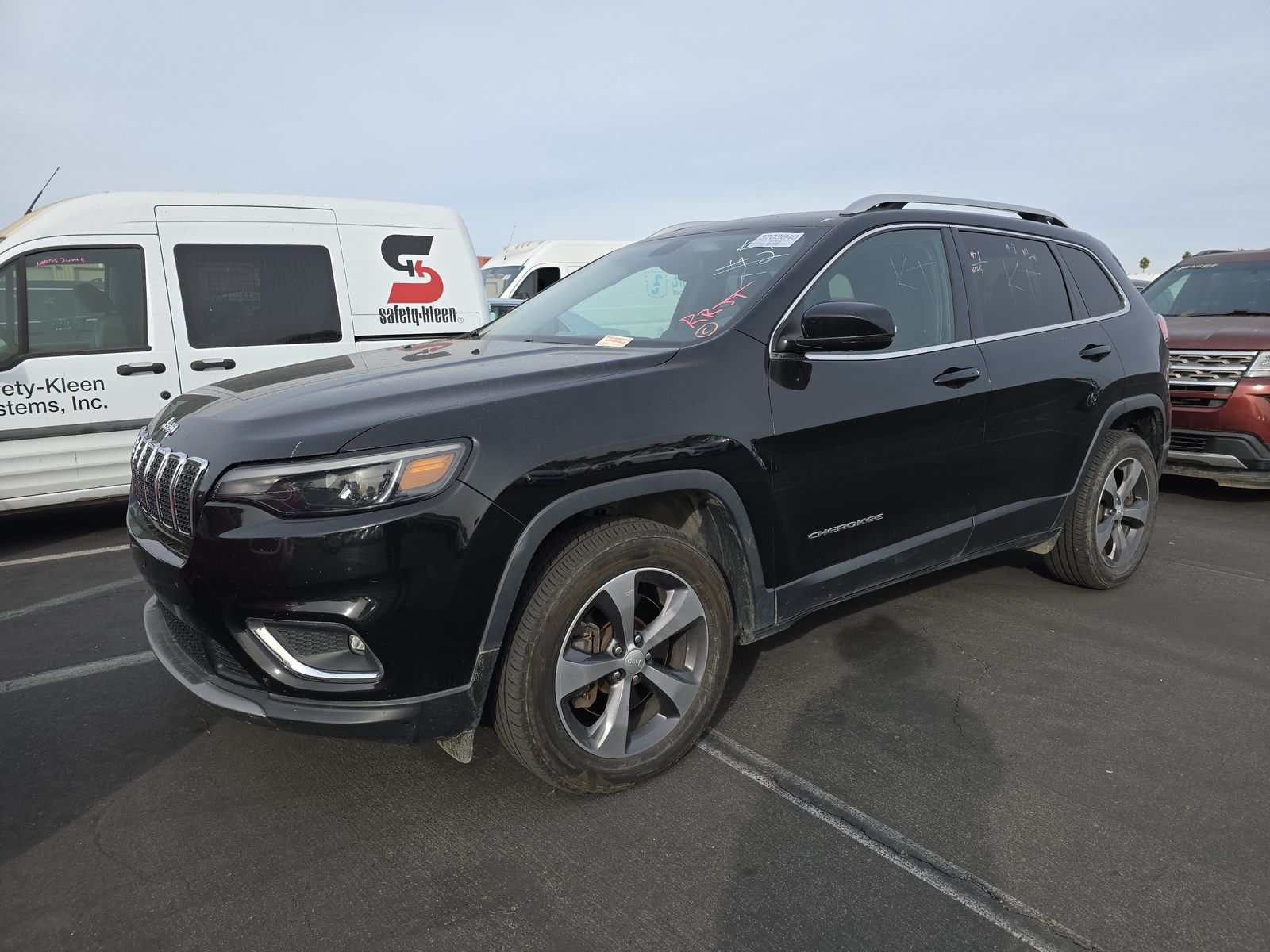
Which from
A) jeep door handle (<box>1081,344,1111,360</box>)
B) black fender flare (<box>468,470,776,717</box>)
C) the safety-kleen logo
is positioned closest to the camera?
black fender flare (<box>468,470,776,717</box>)

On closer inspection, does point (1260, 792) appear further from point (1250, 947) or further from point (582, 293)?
→ point (582, 293)

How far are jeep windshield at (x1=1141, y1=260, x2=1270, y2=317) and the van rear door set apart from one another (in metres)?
7.09

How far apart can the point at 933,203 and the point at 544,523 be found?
2403mm

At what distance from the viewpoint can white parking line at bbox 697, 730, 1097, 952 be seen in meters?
2.17

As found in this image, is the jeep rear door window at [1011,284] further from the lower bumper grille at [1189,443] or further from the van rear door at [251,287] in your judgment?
the van rear door at [251,287]

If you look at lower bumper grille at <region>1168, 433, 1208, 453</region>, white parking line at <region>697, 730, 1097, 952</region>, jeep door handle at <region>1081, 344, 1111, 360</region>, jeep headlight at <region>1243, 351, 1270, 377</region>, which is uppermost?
jeep door handle at <region>1081, 344, 1111, 360</region>

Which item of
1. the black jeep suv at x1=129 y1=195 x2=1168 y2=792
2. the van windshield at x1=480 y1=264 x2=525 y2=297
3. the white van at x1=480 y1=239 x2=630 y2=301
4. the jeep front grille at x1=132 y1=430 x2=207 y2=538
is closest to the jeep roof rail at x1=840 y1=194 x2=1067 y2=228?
the black jeep suv at x1=129 y1=195 x2=1168 y2=792

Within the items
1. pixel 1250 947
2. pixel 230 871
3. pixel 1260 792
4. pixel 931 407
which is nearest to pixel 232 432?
pixel 230 871

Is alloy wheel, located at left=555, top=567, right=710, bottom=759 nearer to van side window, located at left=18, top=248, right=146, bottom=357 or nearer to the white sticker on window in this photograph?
the white sticker on window

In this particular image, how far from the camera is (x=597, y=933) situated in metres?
2.16

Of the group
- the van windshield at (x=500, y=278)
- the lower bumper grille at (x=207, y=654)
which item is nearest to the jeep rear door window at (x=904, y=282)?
the lower bumper grille at (x=207, y=654)

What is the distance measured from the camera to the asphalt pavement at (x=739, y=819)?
2193 mm

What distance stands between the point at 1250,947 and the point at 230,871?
252cm

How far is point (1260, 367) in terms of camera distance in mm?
6438
